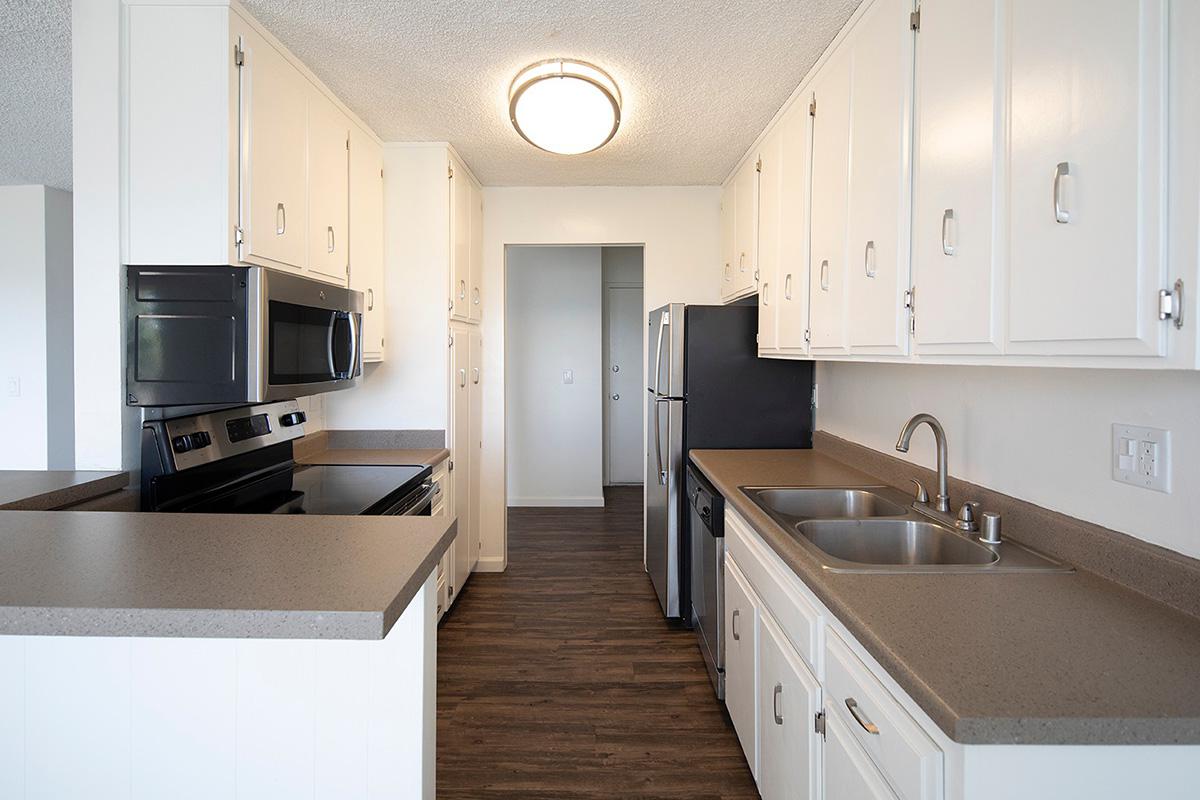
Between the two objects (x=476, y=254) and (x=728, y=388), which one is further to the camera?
(x=476, y=254)

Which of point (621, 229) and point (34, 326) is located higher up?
point (621, 229)

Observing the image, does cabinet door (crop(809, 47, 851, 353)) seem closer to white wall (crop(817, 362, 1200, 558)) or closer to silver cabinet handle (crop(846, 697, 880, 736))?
white wall (crop(817, 362, 1200, 558))

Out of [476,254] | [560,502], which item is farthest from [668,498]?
[560,502]

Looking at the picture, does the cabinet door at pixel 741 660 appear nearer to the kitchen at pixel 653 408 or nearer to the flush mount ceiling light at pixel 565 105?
the kitchen at pixel 653 408

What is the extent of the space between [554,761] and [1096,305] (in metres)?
2.03

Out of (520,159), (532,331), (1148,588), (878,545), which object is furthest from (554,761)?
(532,331)

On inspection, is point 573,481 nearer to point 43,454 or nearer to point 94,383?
point 43,454

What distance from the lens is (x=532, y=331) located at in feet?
20.2

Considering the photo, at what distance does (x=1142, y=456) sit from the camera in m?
1.27

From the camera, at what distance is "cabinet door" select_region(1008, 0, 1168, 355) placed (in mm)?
907

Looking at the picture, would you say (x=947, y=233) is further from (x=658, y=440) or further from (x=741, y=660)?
(x=658, y=440)

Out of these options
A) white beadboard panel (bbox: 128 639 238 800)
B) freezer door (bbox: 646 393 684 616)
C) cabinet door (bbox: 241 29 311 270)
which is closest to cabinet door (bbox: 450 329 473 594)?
freezer door (bbox: 646 393 684 616)

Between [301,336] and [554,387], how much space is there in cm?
398

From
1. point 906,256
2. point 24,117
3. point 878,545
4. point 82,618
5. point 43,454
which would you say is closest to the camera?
point 82,618
